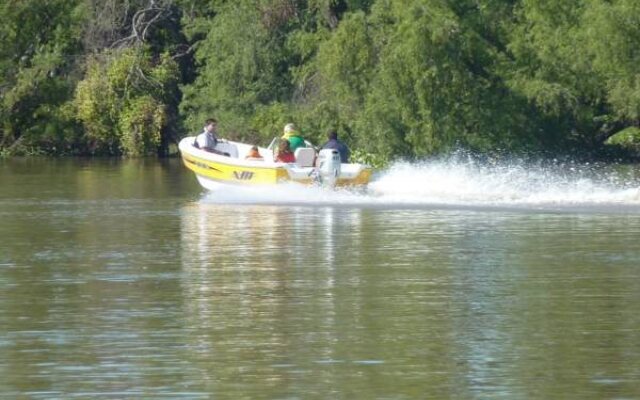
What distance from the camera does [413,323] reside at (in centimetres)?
1499

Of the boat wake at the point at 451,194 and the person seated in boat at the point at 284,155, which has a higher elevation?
the person seated in boat at the point at 284,155

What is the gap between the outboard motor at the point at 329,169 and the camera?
29688 mm

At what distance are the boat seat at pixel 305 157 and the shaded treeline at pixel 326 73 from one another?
37.4 ft

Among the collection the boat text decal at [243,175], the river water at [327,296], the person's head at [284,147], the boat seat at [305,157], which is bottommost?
the river water at [327,296]

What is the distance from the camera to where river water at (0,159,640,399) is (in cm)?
1256

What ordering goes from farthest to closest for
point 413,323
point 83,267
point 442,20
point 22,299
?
1. point 442,20
2. point 83,267
3. point 22,299
4. point 413,323

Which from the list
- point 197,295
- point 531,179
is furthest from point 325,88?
point 197,295

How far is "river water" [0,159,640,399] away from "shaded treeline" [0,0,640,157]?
12.7 m

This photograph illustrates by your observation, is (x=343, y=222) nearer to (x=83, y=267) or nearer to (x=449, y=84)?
(x=83, y=267)

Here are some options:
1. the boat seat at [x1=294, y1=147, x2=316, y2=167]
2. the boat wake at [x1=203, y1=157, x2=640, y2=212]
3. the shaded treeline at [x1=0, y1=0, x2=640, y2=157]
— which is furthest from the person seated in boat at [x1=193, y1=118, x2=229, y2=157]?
the shaded treeline at [x1=0, y1=0, x2=640, y2=157]

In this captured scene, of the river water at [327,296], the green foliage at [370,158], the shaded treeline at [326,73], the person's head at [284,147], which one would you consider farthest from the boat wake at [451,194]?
the shaded treeline at [326,73]

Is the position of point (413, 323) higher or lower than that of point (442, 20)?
lower

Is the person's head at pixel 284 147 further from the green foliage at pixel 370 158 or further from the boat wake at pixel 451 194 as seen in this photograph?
the green foliage at pixel 370 158

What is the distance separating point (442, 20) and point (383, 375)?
30.4 m
